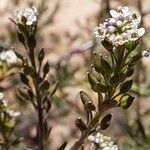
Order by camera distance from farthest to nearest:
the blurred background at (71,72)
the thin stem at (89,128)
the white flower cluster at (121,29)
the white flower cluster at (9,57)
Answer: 1. the blurred background at (71,72)
2. the white flower cluster at (9,57)
3. the thin stem at (89,128)
4. the white flower cluster at (121,29)

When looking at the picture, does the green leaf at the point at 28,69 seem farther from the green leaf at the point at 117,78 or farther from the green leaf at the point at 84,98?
the green leaf at the point at 117,78

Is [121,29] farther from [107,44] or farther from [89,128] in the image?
[89,128]

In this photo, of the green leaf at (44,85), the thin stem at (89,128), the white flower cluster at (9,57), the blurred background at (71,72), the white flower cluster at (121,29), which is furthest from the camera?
the blurred background at (71,72)

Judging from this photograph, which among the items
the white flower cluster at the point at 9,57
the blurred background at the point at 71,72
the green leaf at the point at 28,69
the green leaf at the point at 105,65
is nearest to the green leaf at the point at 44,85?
the green leaf at the point at 28,69

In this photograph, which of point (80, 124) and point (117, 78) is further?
point (80, 124)

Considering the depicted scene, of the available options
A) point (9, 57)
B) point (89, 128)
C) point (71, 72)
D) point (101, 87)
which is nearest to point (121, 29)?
point (101, 87)

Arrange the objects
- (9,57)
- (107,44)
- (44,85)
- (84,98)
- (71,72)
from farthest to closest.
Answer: (71,72)
(9,57)
(44,85)
(84,98)
(107,44)

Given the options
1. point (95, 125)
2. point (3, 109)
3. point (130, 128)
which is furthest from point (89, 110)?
point (130, 128)

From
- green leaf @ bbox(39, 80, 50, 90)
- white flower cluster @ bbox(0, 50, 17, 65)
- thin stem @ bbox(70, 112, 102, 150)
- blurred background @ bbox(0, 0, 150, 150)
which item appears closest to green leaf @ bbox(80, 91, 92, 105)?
thin stem @ bbox(70, 112, 102, 150)
